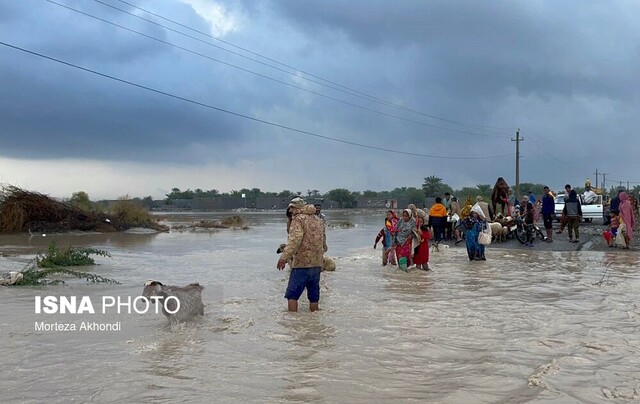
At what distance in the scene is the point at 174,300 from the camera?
7188mm

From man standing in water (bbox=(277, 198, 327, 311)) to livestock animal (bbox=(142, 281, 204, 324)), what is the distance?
1.28 meters

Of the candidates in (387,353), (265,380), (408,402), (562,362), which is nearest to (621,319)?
(562,362)

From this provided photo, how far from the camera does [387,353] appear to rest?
6102 mm

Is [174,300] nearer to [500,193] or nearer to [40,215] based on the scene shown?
[500,193]

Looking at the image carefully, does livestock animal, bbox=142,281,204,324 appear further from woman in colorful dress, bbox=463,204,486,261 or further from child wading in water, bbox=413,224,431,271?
woman in colorful dress, bbox=463,204,486,261

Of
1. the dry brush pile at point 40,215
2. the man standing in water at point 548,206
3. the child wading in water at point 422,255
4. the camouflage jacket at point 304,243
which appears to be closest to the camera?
the camouflage jacket at point 304,243

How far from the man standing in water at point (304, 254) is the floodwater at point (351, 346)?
15.7 inches

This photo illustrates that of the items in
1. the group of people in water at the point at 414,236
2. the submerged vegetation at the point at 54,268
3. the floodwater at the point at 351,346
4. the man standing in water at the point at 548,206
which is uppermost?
the man standing in water at the point at 548,206

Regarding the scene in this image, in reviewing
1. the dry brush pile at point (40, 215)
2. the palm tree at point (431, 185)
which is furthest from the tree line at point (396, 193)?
the dry brush pile at point (40, 215)

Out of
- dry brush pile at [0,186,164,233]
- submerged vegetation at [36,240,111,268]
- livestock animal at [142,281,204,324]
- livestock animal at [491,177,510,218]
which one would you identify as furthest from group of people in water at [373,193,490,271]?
dry brush pile at [0,186,164,233]

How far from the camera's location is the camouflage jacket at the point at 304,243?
8.03 meters

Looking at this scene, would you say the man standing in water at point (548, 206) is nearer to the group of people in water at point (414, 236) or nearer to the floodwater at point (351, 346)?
the group of people in water at point (414, 236)

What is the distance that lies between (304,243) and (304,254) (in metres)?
0.16

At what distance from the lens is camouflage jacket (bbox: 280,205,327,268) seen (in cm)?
803
